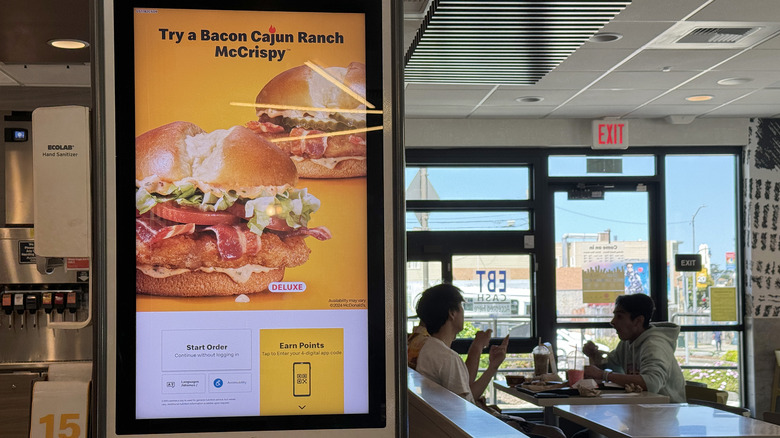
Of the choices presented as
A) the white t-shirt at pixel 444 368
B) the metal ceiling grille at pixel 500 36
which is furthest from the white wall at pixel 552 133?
the white t-shirt at pixel 444 368

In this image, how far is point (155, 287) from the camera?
1322 millimetres

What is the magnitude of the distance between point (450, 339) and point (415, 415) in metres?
2.37

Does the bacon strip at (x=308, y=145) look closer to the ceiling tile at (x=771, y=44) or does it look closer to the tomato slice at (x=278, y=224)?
the tomato slice at (x=278, y=224)

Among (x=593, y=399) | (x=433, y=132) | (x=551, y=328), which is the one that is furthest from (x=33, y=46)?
(x=551, y=328)

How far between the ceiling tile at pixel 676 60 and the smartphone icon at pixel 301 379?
489 cm

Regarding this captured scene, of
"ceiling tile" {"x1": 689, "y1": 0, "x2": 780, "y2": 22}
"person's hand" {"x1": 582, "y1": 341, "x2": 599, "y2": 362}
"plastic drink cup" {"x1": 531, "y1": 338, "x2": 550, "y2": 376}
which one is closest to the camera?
"ceiling tile" {"x1": 689, "y1": 0, "x2": 780, "y2": 22}

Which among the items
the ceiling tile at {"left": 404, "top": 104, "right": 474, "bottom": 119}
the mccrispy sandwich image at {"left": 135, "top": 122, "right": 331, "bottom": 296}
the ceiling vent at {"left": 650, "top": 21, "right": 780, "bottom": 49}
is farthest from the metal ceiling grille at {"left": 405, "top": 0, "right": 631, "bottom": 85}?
the mccrispy sandwich image at {"left": 135, "top": 122, "right": 331, "bottom": 296}

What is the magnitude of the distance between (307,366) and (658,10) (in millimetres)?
3928

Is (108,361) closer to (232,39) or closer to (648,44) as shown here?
(232,39)

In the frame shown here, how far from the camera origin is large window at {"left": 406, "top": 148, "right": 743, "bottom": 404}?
834 cm

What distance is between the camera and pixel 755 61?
5.89m

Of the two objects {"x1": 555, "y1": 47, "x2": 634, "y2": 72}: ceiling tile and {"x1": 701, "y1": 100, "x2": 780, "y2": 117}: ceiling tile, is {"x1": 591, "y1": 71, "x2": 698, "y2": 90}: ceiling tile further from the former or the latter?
{"x1": 701, "y1": 100, "x2": 780, "y2": 117}: ceiling tile

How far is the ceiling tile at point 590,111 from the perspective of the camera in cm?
769

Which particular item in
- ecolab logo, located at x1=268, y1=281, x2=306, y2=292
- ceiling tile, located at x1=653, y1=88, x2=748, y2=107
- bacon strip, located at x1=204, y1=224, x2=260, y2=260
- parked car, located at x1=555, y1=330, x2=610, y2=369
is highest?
ceiling tile, located at x1=653, y1=88, x2=748, y2=107
